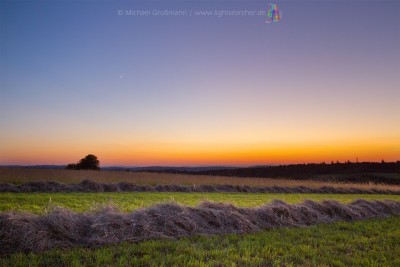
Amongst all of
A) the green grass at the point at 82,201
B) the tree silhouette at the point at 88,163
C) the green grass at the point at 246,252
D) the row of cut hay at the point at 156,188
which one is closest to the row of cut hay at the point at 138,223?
the green grass at the point at 246,252

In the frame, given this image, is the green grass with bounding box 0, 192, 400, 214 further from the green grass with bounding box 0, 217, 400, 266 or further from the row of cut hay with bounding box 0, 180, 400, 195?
the row of cut hay with bounding box 0, 180, 400, 195

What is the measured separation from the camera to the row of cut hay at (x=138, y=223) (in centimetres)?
630

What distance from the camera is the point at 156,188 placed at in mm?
23828

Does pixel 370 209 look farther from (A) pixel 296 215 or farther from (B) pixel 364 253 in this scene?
(B) pixel 364 253

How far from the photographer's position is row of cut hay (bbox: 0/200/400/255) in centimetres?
630

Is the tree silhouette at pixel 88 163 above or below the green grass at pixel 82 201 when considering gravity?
above

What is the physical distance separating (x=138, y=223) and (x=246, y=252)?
8.49 feet

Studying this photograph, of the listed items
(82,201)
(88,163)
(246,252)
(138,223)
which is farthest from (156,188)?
(88,163)

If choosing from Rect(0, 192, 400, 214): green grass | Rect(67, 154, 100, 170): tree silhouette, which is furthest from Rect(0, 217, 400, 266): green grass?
Rect(67, 154, 100, 170): tree silhouette

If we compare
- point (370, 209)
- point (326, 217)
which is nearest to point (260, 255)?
point (326, 217)

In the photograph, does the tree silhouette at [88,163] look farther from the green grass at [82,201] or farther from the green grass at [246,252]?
the green grass at [246,252]

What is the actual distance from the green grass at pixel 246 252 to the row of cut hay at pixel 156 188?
15.0 metres

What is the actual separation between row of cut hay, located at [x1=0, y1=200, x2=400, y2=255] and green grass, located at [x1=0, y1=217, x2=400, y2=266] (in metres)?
0.45

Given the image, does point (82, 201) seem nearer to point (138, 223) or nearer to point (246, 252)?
point (138, 223)
